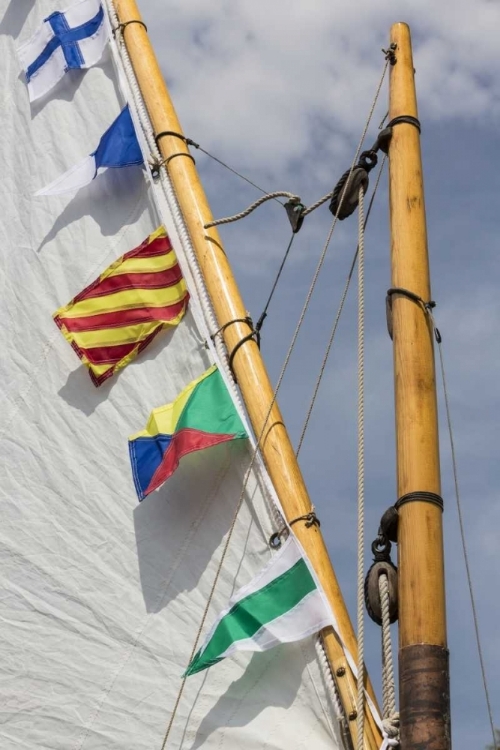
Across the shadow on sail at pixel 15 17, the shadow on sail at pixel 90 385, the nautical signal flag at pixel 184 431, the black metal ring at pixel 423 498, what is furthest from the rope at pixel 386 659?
the shadow on sail at pixel 15 17

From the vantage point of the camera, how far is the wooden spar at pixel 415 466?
5207 mm

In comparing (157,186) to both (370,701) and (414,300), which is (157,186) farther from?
(370,701)

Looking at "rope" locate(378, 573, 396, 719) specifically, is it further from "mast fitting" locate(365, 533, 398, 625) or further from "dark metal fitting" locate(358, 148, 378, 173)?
"dark metal fitting" locate(358, 148, 378, 173)

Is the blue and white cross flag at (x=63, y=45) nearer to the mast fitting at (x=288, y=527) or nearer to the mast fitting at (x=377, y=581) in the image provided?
the mast fitting at (x=288, y=527)

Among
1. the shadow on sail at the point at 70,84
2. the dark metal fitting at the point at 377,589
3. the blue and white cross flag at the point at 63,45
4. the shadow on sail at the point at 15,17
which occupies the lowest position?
the dark metal fitting at the point at 377,589

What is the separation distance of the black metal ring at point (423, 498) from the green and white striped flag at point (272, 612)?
0.81 meters

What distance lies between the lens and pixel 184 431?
7.11 m

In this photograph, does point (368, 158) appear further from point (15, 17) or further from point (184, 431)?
point (15, 17)

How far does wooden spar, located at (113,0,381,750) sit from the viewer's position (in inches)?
242

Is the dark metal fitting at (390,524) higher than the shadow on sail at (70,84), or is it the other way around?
the shadow on sail at (70,84)

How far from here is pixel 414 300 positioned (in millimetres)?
6148

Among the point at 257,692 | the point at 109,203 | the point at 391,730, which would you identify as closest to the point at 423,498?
the point at 391,730

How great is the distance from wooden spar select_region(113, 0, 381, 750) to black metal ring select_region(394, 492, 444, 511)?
2.73 feet

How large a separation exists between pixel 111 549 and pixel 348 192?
2.07 meters
